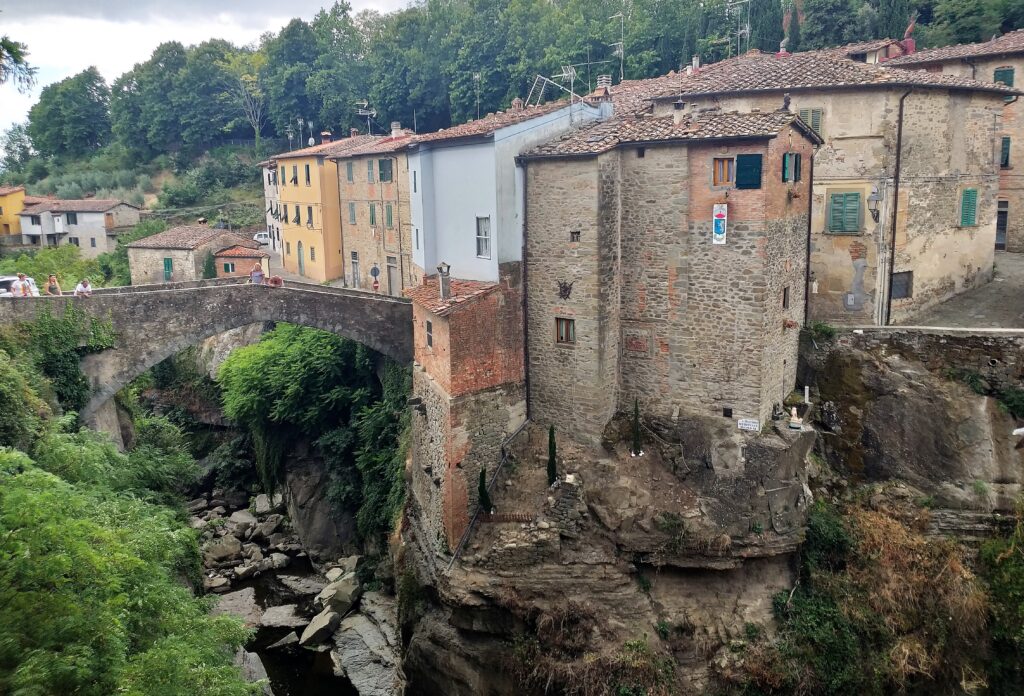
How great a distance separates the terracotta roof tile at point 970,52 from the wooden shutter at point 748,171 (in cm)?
1515

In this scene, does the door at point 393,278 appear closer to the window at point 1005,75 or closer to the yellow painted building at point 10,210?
the window at point 1005,75

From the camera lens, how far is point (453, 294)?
20.9 meters

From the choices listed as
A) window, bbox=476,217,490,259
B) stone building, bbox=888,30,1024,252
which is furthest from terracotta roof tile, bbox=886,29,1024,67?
window, bbox=476,217,490,259

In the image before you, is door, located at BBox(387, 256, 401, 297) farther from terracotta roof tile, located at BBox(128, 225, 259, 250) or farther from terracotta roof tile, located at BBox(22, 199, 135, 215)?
terracotta roof tile, located at BBox(22, 199, 135, 215)

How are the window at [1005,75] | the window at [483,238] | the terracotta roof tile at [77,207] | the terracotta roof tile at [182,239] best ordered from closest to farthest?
the window at [483,238]
the window at [1005,75]
the terracotta roof tile at [182,239]
the terracotta roof tile at [77,207]

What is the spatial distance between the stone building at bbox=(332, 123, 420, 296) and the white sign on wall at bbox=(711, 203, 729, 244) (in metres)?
14.2

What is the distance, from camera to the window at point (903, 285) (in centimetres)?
2358

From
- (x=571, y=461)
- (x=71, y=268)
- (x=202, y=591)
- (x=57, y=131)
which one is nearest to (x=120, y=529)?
(x=202, y=591)

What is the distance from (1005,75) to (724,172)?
17.7 meters

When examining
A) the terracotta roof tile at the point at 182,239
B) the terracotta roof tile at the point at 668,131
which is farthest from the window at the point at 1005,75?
the terracotta roof tile at the point at 182,239

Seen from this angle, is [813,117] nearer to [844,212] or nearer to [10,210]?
[844,212]

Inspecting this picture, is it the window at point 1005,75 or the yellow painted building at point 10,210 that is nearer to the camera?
the window at point 1005,75

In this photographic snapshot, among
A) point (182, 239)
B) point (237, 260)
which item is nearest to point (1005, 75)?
point (237, 260)

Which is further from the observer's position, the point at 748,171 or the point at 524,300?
the point at 524,300
